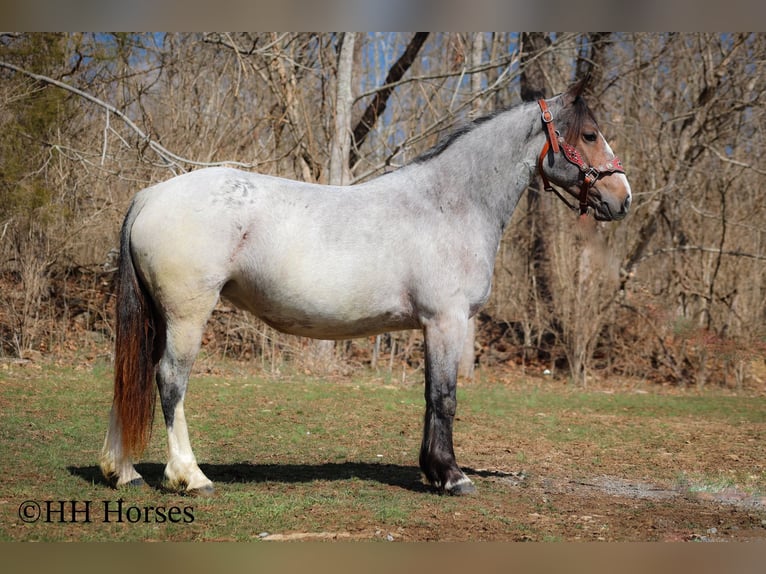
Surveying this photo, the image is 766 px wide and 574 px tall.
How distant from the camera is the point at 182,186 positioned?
4508mm

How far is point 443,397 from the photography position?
480 centimetres

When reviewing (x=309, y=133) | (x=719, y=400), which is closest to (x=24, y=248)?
(x=309, y=133)

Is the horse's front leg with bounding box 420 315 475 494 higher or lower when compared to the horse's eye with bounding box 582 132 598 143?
lower

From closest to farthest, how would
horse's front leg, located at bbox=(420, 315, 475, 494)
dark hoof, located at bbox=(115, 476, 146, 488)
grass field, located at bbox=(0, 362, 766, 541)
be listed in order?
grass field, located at bbox=(0, 362, 766, 541) < dark hoof, located at bbox=(115, 476, 146, 488) < horse's front leg, located at bbox=(420, 315, 475, 494)

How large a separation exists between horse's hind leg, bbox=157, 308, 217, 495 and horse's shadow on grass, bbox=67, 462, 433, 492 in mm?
379

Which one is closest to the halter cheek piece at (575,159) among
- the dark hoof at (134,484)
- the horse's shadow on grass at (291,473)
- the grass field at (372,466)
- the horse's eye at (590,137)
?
the horse's eye at (590,137)

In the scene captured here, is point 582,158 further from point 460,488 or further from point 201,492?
point 201,492

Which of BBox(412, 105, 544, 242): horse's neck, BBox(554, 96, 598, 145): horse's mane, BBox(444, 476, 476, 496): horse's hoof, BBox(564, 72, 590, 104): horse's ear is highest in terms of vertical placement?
BBox(564, 72, 590, 104): horse's ear

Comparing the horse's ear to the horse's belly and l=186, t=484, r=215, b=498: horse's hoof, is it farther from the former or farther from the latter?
l=186, t=484, r=215, b=498: horse's hoof

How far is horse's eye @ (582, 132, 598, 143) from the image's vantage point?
496 cm

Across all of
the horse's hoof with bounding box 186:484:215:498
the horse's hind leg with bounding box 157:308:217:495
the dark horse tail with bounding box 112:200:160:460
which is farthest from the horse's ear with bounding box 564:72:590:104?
the horse's hoof with bounding box 186:484:215:498

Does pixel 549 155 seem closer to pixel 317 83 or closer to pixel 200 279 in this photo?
pixel 200 279

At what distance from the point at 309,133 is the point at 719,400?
7.63 meters

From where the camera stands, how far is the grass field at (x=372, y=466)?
404 cm
